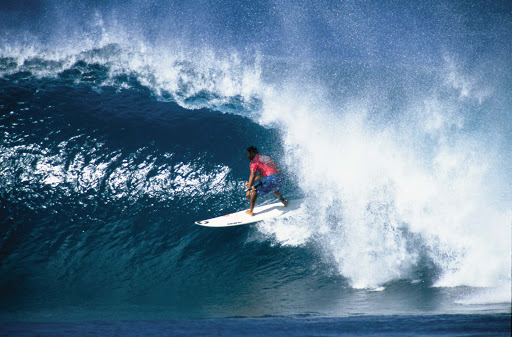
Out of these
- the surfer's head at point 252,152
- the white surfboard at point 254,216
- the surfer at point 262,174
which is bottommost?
the white surfboard at point 254,216

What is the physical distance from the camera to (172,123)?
430 inches

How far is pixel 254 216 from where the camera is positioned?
800 centimetres

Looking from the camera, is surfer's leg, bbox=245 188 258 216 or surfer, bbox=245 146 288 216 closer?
surfer, bbox=245 146 288 216

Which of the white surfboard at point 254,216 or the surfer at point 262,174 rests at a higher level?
the surfer at point 262,174

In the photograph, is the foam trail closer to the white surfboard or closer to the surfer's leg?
the white surfboard

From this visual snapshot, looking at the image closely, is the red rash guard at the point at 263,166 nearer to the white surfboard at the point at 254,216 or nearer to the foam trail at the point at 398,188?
the white surfboard at the point at 254,216

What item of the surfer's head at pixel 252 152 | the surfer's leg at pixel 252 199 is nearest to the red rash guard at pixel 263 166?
the surfer's head at pixel 252 152

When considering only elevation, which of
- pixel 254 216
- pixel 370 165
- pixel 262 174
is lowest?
pixel 254 216

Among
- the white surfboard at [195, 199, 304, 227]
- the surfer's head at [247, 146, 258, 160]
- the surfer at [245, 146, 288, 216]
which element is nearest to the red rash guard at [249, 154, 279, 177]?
the surfer at [245, 146, 288, 216]

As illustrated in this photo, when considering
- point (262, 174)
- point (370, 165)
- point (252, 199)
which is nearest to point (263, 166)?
point (262, 174)

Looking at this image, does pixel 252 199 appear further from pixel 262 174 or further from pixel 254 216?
pixel 262 174

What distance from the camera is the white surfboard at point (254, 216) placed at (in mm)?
7887

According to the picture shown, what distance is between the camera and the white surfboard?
7887mm

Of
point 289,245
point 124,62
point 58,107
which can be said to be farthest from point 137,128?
point 289,245
